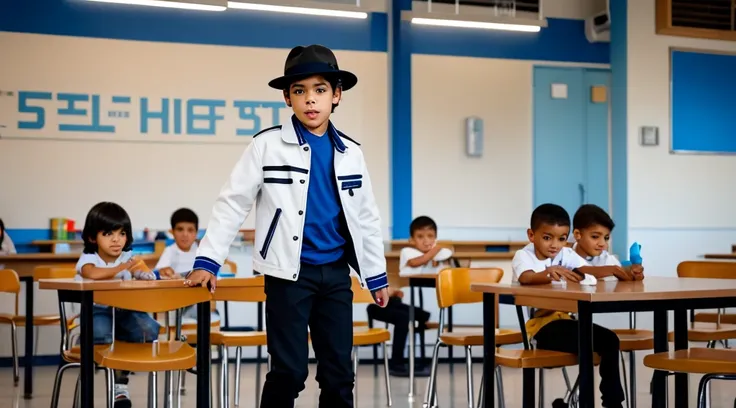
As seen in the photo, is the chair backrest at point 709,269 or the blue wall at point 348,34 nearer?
the chair backrest at point 709,269

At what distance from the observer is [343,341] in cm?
290

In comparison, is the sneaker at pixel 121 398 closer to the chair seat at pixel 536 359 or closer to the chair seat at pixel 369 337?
the chair seat at pixel 369 337

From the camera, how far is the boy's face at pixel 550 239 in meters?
Answer: 3.77

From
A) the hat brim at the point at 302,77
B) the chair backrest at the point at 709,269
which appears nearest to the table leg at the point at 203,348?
Answer: the hat brim at the point at 302,77

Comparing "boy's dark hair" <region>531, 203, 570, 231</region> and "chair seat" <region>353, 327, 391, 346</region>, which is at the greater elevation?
"boy's dark hair" <region>531, 203, 570, 231</region>

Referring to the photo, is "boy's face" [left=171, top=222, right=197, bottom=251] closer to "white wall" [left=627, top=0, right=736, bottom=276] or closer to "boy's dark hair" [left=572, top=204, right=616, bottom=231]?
"boy's dark hair" [left=572, top=204, right=616, bottom=231]

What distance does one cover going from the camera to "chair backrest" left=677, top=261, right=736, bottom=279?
459cm

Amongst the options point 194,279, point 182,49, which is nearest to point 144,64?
point 182,49

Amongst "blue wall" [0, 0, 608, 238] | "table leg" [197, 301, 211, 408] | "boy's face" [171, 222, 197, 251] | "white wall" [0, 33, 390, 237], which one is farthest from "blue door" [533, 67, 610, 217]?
"table leg" [197, 301, 211, 408]

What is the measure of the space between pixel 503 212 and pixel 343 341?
251 inches

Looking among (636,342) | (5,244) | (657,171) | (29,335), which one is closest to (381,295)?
(636,342)

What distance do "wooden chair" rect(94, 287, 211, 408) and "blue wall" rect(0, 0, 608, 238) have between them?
4980 mm

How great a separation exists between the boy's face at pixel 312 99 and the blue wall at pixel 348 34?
5.47 metres

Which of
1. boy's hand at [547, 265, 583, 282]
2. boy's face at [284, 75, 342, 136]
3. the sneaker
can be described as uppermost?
boy's face at [284, 75, 342, 136]
